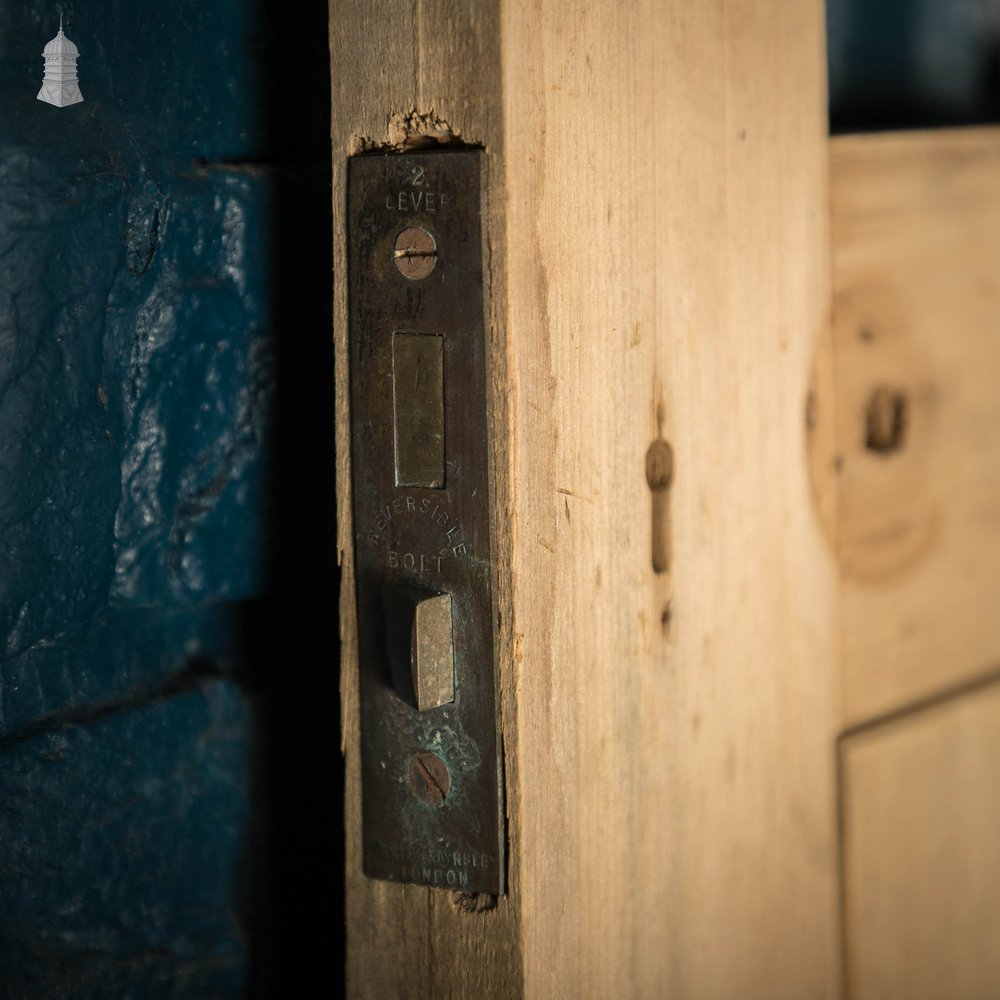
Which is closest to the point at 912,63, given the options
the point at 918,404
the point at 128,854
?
the point at 918,404

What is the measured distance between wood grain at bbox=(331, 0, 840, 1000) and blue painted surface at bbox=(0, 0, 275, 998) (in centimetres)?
10

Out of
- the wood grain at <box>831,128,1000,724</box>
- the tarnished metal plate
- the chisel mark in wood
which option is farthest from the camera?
the wood grain at <box>831,128,1000,724</box>

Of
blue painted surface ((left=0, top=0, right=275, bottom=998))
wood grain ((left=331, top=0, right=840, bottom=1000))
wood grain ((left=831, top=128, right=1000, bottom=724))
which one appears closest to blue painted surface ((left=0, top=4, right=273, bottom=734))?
blue painted surface ((left=0, top=0, right=275, bottom=998))

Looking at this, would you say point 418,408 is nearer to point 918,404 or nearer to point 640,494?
point 640,494

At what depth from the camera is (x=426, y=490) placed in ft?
1.75

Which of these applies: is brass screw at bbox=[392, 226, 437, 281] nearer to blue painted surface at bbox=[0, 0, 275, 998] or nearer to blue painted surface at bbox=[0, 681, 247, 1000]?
blue painted surface at bbox=[0, 0, 275, 998]

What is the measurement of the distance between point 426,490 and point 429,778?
13cm

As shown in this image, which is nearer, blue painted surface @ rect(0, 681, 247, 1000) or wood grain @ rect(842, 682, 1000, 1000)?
blue painted surface @ rect(0, 681, 247, 1000)

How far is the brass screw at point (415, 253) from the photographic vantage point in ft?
1.72

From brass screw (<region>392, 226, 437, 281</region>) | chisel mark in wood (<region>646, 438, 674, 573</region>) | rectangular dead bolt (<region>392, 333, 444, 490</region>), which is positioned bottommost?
chisel mark in wood (<region>646, 438, 674, 573</region>)

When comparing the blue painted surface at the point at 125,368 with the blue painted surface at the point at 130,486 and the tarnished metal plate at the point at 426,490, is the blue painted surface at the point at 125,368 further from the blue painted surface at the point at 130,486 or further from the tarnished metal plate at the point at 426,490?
the tarnished metal plate at the point at 426,490

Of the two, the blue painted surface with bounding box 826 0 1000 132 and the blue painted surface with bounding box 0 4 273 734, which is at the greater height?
the blue painted surface with bounding box 826 0 1000 132

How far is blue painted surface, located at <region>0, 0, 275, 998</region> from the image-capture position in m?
0.58

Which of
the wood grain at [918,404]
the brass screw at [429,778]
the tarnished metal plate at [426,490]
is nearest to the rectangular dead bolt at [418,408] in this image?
the tarnished metal plate at [426,490]
